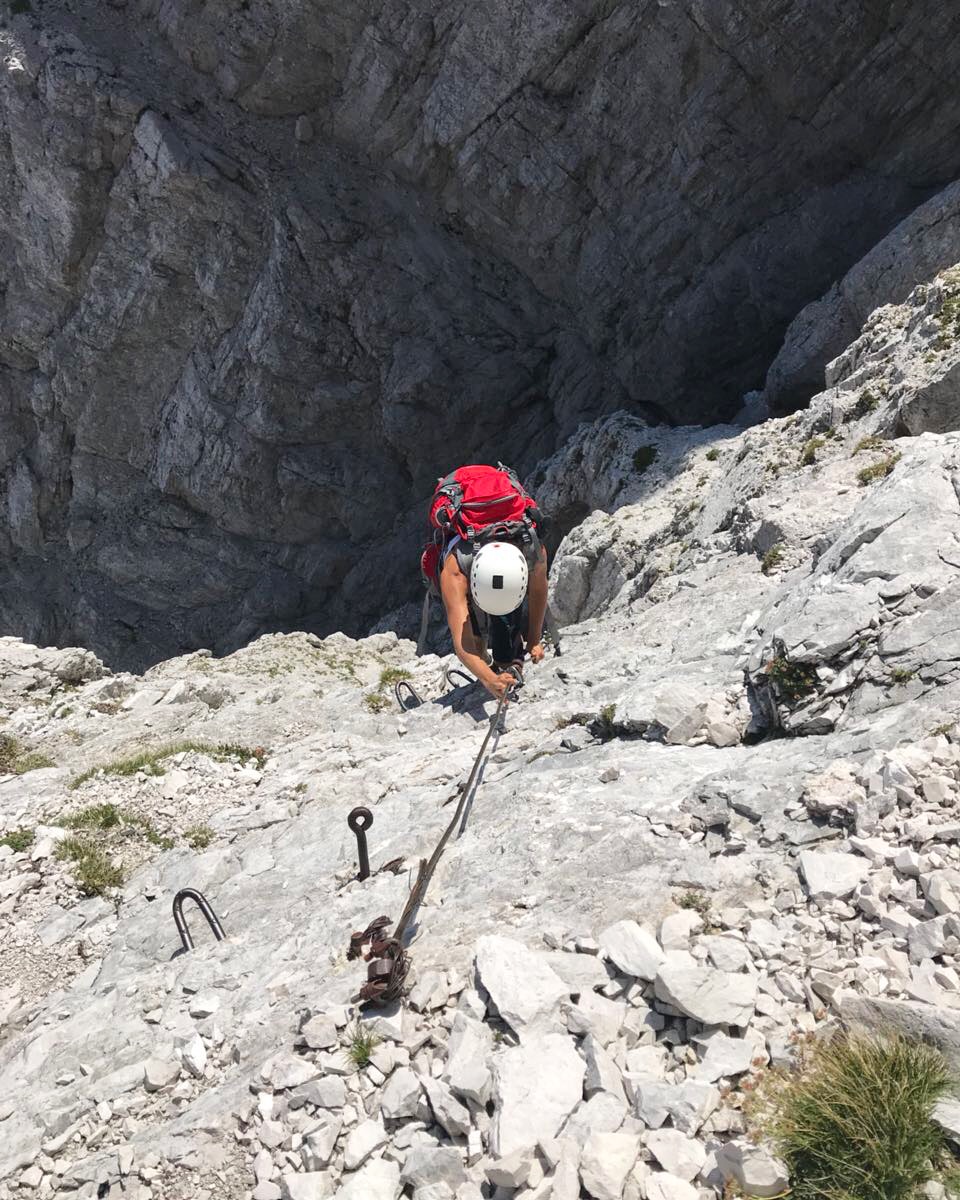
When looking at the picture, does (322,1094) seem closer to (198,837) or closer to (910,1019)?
(910,1019)

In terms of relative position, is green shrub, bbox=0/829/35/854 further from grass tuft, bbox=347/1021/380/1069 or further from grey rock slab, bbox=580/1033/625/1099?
grey rock slab, bbox=580/1033/625/1099

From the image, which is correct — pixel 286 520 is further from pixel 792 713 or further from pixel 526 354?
pixel 792 713

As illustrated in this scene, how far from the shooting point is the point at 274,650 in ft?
67.4

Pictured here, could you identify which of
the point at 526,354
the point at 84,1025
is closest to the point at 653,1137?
the point at 84,1025

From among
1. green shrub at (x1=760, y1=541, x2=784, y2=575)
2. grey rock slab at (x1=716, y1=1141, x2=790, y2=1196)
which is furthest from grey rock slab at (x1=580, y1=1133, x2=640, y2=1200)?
green shrub at (x1=760, y1=541, x2=784, y2=575)

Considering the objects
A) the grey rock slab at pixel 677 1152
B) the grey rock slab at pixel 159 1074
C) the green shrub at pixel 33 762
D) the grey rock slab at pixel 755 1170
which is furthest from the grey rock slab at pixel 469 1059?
the green shrub at pixel 33 762

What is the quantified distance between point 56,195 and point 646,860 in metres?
42.7

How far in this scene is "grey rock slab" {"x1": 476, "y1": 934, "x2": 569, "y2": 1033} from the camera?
15.3ft

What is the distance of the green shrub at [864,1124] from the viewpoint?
3459mm

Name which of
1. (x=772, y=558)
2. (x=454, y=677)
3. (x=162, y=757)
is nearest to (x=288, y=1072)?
(x=162, y=757)

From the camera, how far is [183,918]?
25.5 ft

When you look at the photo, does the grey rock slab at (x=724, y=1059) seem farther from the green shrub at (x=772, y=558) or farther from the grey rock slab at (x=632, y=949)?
the green shrub at (x=772, y=558)

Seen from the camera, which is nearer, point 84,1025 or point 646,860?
point 646,860

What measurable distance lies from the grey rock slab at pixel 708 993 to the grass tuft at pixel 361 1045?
5.83 ft
